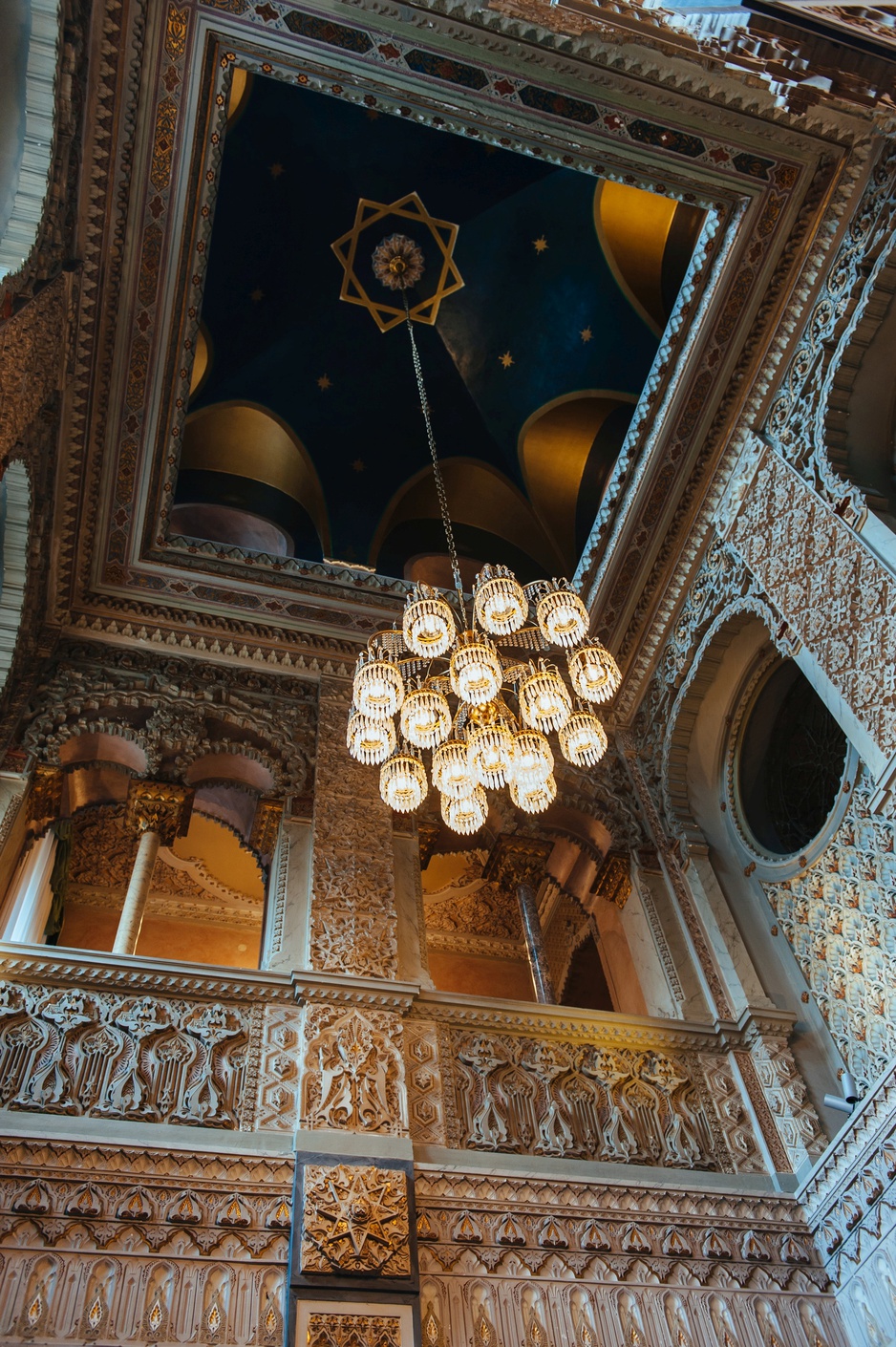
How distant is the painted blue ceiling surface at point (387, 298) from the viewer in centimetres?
805

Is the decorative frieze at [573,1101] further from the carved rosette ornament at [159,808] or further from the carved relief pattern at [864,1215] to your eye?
the carved rosette ornament at [159,808]

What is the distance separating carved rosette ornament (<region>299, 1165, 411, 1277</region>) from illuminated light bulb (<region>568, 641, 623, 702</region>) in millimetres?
2396

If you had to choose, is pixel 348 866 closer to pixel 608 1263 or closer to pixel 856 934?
pixel 608 1263

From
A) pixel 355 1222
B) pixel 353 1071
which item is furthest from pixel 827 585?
pixel 355 1222

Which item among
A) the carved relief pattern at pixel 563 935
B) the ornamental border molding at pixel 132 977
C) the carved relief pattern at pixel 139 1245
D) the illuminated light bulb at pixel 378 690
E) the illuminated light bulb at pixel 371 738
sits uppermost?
the carved relief pattern at pixel 563 935

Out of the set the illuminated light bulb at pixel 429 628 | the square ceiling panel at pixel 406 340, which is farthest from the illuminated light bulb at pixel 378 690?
the square ceiling panel at pixel 406 340

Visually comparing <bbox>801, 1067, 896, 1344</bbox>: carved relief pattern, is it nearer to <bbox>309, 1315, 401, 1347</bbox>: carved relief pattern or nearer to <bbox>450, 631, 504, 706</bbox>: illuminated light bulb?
<bbox>309, 1315, 401, 1347</bbox>: carved relief pattern

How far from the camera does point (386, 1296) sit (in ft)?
14.7

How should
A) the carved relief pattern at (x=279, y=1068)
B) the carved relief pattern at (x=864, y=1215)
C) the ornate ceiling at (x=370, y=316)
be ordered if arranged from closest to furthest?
1. the carved relief pattern at (x=864, y=1215)
2. the carved relief pattern at (x=279, y=1068)
3. the ornate ceiling at (x=370, y=316)

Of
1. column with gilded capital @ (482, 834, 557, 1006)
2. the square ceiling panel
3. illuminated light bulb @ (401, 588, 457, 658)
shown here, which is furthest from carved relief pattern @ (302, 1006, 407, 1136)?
the square ceiling panel

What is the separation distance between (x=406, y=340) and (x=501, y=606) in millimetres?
4391

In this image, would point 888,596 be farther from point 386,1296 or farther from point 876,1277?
point 386,1296

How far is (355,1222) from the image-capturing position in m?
4.66

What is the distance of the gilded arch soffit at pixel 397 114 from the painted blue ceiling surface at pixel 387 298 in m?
0.97
